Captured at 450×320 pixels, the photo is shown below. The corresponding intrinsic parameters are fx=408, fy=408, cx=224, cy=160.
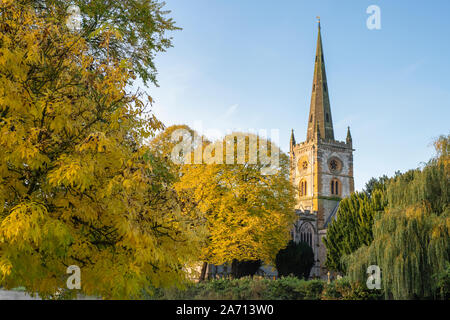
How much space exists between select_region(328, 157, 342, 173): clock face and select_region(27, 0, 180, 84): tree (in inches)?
2246

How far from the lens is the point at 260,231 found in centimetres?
2261

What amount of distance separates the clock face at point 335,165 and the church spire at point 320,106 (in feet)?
12.6

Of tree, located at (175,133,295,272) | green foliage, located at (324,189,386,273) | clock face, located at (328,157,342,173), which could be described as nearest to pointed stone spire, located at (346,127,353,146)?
clock face, located at (328,157,342,173)

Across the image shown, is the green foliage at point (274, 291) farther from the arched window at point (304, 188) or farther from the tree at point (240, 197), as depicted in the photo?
the arched window at point (304, 188)

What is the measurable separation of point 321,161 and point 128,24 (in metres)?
57.1

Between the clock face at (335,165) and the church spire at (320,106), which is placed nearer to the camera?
the clock face at (335,165)

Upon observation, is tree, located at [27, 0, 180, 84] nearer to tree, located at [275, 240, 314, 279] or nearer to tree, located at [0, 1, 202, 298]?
tree, located at [0, 1, 202, 298]

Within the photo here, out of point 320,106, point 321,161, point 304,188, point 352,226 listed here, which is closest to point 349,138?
point 320,106

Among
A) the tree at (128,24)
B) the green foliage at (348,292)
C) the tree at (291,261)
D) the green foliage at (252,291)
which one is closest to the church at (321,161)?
the tree at (291,261)

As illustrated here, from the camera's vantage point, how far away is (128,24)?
40.4 feet

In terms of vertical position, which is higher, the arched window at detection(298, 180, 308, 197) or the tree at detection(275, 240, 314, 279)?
the arched window at detection(298, 180, 308, 197)

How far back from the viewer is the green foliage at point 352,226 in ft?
94.7

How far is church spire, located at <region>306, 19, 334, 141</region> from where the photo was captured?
68.9m
